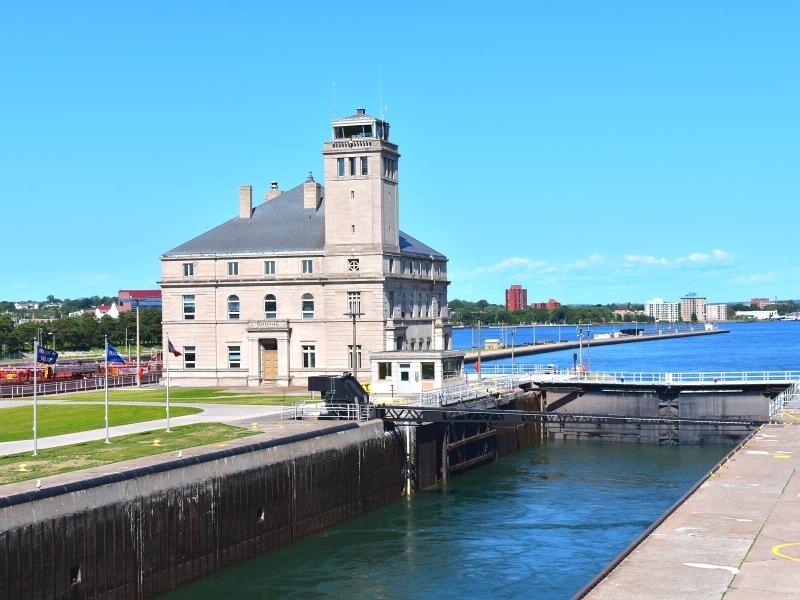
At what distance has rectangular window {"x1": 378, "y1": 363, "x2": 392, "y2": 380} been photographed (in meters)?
74.2

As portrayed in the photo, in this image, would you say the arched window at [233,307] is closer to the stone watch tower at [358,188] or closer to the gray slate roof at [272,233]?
the gray slate roof at [272,233]

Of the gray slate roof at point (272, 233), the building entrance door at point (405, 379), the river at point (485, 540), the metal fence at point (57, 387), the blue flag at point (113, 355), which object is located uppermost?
the gray slate roof at point (272, 233)

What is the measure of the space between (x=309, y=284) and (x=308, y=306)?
1.74 metres

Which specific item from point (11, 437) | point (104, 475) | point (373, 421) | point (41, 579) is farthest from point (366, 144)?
point (41, 579)

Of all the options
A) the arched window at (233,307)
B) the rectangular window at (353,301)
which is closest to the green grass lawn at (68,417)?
A: the rectangular window at (353,301)

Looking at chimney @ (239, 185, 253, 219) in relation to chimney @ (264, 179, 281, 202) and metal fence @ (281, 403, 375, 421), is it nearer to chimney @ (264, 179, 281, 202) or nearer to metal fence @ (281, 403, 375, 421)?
chimney @ (264, 179, 281, 202)

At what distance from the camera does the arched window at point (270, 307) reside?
88438 mm

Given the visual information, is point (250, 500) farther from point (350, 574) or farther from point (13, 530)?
point (13, 530)

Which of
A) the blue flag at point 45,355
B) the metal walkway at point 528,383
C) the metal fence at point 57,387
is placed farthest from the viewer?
the metal fence at point 57,387

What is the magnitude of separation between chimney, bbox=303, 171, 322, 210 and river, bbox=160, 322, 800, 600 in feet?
108

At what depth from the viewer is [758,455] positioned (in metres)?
46.3

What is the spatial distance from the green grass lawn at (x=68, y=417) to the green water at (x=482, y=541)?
16.0 meters

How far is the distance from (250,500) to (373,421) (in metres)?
13.6

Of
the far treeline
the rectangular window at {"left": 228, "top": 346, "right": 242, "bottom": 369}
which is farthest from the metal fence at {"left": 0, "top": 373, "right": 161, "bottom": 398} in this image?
the far treeline
